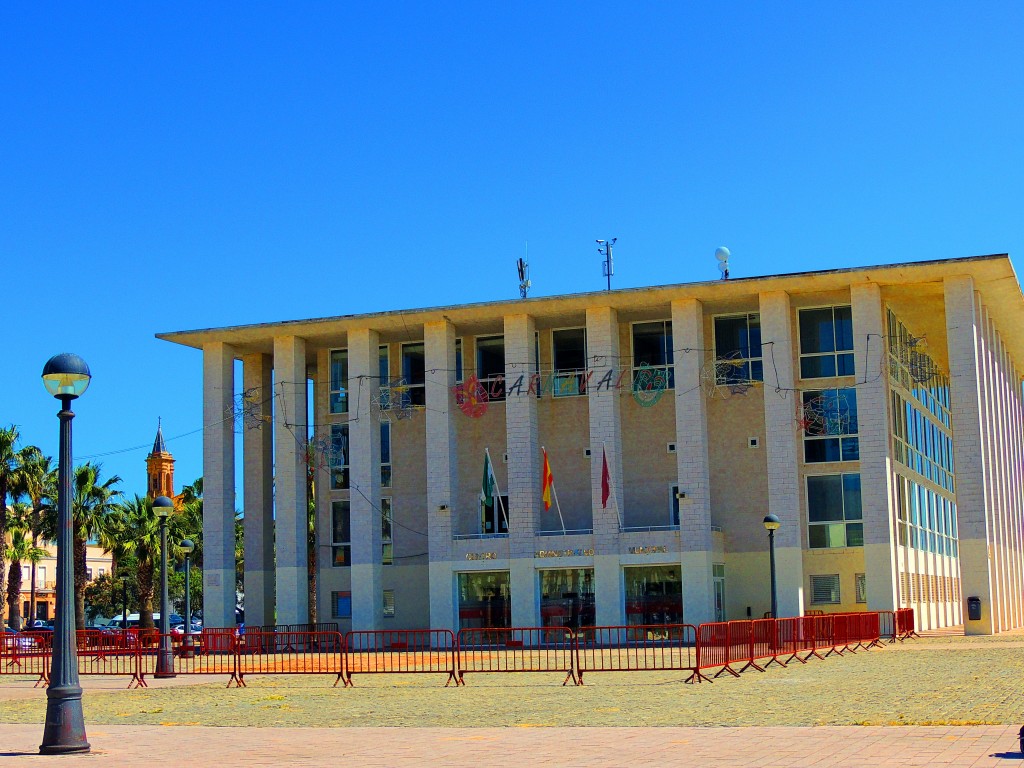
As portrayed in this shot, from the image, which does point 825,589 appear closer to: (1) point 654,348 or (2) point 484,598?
(1) point 654,348

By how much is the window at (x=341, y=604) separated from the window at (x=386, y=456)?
462 centimetres

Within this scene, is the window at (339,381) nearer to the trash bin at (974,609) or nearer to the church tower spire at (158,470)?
the trash bin at (974,609)

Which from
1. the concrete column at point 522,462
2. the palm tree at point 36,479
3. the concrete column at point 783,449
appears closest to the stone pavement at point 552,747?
the concrete column at point 783,449

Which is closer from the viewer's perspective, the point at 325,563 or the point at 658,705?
the point at 658,705

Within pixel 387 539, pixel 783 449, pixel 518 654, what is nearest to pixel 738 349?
pixel 783 449

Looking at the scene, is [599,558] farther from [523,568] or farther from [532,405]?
[532,405]

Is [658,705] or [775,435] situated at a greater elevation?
[775,435]

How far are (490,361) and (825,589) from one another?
49.8ft

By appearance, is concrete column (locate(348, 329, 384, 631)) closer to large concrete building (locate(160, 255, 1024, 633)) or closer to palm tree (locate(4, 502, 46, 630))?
large concrete building (locate(160, 255, 1024, 633))

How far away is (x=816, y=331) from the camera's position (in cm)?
4778

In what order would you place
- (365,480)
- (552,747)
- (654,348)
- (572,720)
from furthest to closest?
(365,480) < (654,348) < (572,720) < (552,747)

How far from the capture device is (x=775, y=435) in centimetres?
4572

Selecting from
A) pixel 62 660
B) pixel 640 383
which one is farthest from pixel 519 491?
pixel 62 660

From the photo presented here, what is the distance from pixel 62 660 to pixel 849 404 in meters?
36.0
